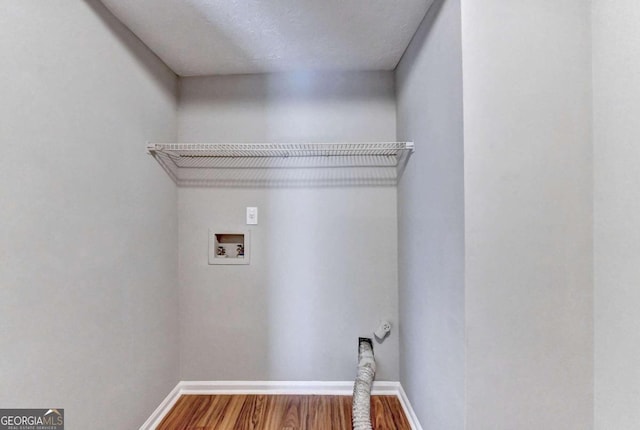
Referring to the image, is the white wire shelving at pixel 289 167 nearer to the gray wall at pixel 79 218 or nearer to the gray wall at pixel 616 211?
the gray wall at pixel 79 218

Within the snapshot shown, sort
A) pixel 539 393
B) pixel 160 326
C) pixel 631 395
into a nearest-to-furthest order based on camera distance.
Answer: pixel 631 395 → pixel 539 393 → pixel 160 326

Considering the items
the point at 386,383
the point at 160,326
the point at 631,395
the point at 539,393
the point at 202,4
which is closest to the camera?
the point at 631,395

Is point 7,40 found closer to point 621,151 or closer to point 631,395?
point 621,151

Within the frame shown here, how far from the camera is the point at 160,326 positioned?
174cm

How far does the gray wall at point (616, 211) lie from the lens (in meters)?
0.88

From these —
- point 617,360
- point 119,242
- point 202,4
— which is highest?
point 202,4

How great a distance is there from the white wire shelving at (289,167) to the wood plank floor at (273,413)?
1416 millimetres

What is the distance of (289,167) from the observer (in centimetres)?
196

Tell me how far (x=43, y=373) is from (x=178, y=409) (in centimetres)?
102

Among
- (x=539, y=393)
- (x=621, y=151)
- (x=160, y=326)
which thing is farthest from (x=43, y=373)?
(x=621, y=151)

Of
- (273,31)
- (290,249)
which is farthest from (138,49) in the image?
(290,249)

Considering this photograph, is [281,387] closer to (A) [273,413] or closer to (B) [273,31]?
(A) [273,413]

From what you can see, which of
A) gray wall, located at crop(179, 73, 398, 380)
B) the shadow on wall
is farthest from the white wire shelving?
the shadow on wall

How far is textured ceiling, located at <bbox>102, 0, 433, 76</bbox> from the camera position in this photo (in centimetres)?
132
